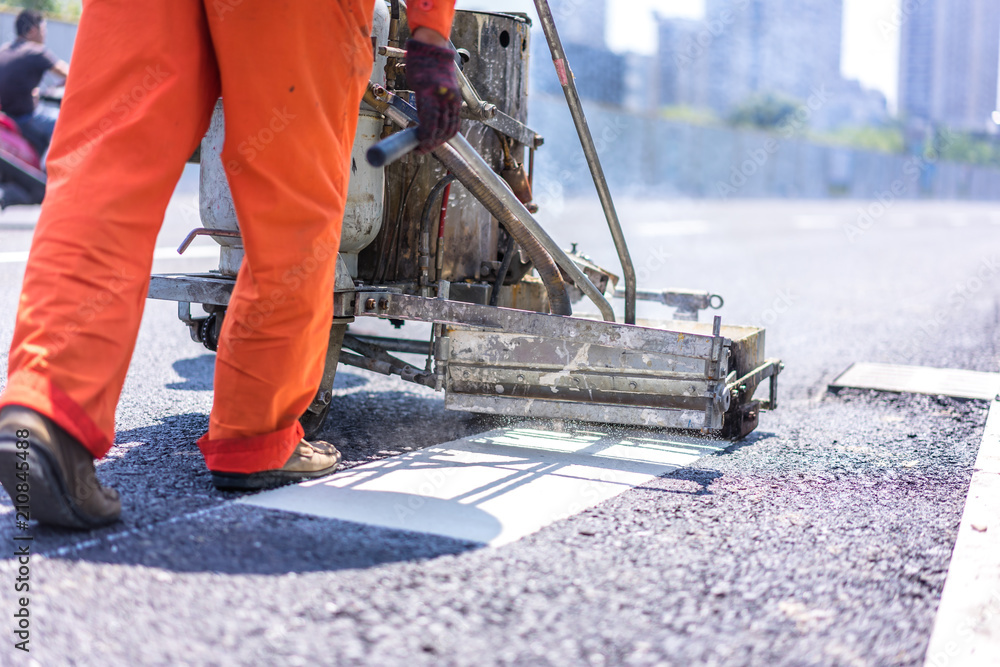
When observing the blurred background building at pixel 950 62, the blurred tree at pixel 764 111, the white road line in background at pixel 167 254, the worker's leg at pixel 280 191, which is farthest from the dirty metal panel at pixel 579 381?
the blurred background building at pixel 950 62

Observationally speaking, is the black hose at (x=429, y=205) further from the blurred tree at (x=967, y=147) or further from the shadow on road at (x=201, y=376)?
the blurred tree at (x=967, y=147)

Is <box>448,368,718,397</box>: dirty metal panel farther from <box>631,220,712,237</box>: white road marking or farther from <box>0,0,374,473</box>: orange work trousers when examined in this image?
<box>631,220,712,237</box>: white road marking

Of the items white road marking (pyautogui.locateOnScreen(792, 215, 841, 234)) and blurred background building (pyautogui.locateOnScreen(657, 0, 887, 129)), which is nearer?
white road marking (pyautogui.locateOnScreen(792, 215, 841, 234))

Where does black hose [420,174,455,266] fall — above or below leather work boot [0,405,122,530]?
above

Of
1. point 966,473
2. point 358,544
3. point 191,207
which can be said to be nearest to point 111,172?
point 358,544

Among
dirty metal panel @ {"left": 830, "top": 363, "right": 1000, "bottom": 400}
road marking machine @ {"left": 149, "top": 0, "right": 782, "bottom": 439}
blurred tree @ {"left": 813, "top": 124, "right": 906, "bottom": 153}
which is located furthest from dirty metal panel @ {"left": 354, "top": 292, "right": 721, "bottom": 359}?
blurred tree @ {"left": 813, "top": 124, "right": 906, "bottom": 153}

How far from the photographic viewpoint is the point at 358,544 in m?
2.04

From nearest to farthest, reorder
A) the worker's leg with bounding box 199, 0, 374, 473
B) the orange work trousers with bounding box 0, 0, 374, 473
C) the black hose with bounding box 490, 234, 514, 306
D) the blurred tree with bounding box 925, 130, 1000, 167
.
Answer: the orange work trousers with bounding box 0, 0, 374, 473 → the worker's leg with bounding box 199, 0, 374, 473 → the black hose with bounding box 490, 234, 514, 306 → the blurred tree with bounding box 925, 130, 1000, 167

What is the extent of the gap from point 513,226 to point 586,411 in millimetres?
611

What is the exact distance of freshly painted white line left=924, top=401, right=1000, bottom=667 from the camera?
1694mm

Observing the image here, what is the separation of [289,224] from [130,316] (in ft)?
1.27

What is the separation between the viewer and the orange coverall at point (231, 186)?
1.96 m

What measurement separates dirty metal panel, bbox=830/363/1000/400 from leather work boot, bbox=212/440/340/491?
2.83 meters

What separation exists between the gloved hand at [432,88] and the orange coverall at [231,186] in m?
0.07
